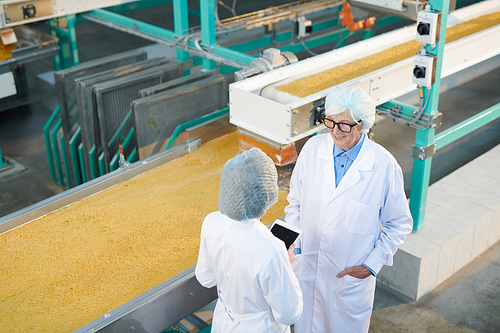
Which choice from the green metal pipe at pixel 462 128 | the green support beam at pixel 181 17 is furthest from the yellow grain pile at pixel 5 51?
the green metal pipe at pixel 462 128

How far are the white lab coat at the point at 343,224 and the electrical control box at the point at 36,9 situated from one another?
3620 mm

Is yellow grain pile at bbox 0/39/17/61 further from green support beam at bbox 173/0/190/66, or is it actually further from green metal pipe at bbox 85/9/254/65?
green support beam at bbox 173/0/190/66

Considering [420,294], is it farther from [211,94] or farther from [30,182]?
[30,182]

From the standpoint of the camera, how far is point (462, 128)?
3447 millimetres

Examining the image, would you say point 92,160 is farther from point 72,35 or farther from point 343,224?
point 343,224

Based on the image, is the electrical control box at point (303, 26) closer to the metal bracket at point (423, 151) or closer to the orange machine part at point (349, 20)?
the orange machine part at point (349, 20)

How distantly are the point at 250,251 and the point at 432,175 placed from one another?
3815mm

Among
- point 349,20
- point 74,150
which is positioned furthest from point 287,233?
point 349,20

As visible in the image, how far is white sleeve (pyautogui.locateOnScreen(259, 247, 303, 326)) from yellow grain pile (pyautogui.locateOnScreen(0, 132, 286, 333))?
3.24ft

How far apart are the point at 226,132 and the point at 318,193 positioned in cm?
194

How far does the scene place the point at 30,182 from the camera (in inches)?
207

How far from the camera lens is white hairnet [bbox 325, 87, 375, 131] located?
2039 mm

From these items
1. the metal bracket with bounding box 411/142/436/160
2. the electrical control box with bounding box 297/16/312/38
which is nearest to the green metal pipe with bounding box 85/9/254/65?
the electrical control box with bounding box 297/16/312/38

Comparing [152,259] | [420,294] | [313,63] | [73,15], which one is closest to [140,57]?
[73,15]
